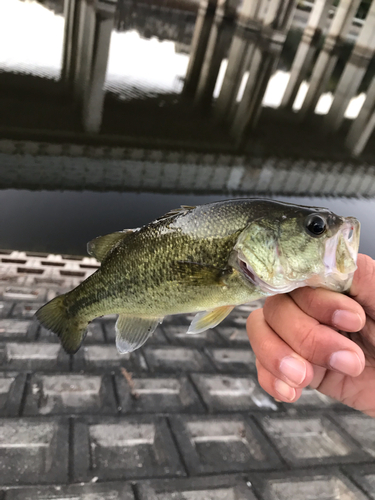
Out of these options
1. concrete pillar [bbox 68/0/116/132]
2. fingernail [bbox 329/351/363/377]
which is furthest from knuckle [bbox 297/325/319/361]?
concrete pillar [bbox 68/0/116/132]

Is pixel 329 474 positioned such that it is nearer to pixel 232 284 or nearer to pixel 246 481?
pixel 246 481

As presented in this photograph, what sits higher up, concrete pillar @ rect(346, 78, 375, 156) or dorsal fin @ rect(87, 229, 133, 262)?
dorsal fin @ rect(87, 229, 133, 262)

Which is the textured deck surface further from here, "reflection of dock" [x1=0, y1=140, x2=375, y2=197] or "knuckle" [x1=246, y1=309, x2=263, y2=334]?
"reflection of dock" [x1=0, y1=140, x2=375, y2=197]

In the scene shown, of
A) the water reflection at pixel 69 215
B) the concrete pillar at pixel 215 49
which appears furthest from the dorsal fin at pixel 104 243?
the concrete pillar at pixel 215 49

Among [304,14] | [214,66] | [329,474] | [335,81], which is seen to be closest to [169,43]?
[214,66]

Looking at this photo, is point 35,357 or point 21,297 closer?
point 35,357

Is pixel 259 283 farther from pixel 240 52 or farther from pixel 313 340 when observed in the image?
pixel 240 52
